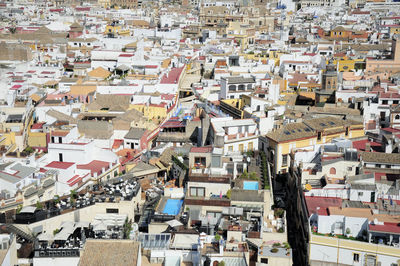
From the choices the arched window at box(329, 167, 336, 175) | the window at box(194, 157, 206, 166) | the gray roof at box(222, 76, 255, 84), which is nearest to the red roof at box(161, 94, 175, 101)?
the gray roof at box(222, 76, 255, 84)

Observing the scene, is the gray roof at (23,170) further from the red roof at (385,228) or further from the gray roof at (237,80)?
the gray roof at (237,80)

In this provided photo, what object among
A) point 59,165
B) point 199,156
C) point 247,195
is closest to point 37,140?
point 59,165

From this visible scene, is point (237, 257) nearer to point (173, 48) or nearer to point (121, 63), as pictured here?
point (121, 63)

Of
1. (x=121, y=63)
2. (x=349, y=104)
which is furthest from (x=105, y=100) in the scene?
(x=349, y=104)

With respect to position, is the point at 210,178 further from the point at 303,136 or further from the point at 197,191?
the point at 303,136

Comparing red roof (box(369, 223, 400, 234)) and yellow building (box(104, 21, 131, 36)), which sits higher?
yellow building (box(104, 21, 131, 36))

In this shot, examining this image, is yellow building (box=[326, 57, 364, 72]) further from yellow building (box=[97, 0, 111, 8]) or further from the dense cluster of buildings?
yellow building (box=[97, 0, 111, 8])

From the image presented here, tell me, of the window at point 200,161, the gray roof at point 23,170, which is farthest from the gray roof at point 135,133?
the window at point 200,161
